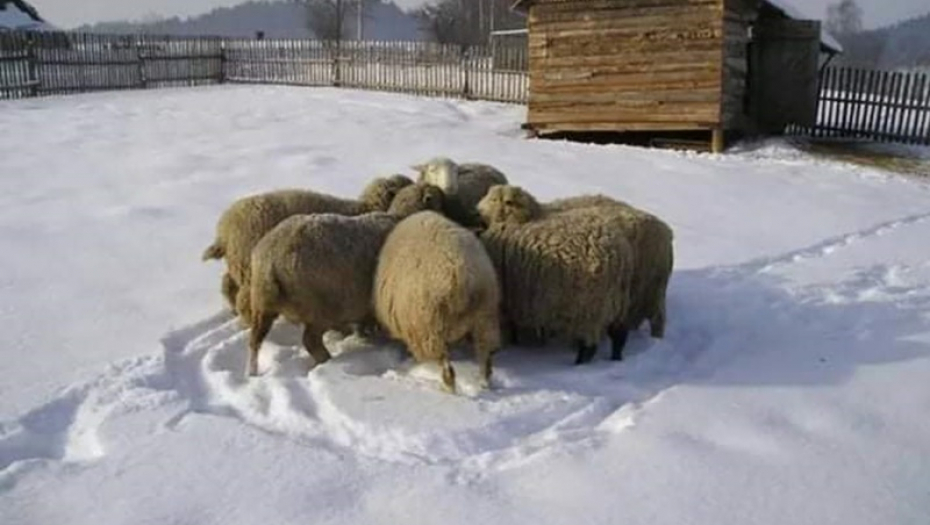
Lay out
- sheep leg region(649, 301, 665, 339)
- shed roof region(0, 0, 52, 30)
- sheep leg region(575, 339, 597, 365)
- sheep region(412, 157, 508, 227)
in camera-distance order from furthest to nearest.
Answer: shed roof region(0, 0, 52, 30) → sheep region(412, 157, 508, 227) → sheep leg region(649, 301, 665, 339) → sheep leg region(575, 339, 597, 365)

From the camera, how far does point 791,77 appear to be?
17.0 m

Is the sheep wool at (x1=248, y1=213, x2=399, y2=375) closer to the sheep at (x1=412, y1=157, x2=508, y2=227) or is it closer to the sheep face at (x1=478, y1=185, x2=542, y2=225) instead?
the sheep face at (x1=478, y1=185, x2=542, y2=225)

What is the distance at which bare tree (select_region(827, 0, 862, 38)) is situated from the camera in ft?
391

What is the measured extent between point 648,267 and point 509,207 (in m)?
1.08

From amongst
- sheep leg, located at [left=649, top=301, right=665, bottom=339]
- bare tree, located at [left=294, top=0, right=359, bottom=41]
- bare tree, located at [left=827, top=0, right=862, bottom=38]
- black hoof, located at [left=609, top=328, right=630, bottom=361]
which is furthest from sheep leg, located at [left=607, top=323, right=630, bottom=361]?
bare tree, located at [left=827, top=0, right=862, bottom=38]

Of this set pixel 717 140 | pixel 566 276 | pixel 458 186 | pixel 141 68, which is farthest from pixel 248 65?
pixel 566 276

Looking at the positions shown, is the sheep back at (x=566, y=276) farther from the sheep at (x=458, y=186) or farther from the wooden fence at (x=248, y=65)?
the wooden fence at (x=248, y=65)

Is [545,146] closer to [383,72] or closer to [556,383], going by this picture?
[556,383]

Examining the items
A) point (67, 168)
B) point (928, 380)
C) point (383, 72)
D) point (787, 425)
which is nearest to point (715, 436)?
point (787, 425)

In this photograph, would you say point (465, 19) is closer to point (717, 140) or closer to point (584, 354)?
point (717, 140)

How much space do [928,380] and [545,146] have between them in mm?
10740

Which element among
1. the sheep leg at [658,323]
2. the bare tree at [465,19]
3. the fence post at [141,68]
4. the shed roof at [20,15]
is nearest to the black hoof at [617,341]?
the sheep leg at [658,323]

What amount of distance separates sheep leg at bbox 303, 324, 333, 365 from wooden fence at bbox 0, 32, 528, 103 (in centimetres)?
1835

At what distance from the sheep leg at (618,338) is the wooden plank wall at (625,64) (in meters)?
10.5
